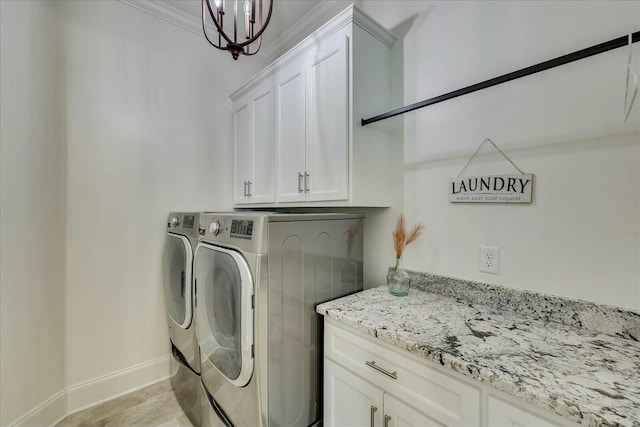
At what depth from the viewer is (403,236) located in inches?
57.0

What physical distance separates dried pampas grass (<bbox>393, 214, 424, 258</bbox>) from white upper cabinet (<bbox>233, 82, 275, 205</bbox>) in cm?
94

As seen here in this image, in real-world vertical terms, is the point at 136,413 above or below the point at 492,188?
below

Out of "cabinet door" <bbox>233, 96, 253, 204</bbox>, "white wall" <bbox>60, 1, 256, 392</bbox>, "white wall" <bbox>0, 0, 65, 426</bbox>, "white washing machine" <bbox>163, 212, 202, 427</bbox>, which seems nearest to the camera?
"white wall" <bbox>0, 0, 65, 426</bbox>

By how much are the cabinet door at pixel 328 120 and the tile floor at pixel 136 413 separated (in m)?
1.65

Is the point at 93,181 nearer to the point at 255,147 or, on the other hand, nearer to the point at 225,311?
the point at 255,147

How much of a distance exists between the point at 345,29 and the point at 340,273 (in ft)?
4.24

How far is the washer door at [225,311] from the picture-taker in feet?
3.84

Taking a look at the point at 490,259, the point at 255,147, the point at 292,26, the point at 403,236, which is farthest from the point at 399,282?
the point at 292,26

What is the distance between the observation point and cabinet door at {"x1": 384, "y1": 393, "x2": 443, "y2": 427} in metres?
0.90

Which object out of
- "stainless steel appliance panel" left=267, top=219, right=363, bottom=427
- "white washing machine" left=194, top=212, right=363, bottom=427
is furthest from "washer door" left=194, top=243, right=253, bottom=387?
"stainless steel appliance panel" left=267, top=219, right=363, bottom=427

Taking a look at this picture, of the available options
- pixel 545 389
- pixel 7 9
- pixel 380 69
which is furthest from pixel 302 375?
pixel 7 9

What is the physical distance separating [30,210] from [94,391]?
1.27 meters

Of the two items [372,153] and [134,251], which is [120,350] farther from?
[372,153]

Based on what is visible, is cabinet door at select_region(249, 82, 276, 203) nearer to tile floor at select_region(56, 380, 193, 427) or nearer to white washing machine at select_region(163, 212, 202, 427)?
white washing machine at select_region(163, 212, 202, 427)
